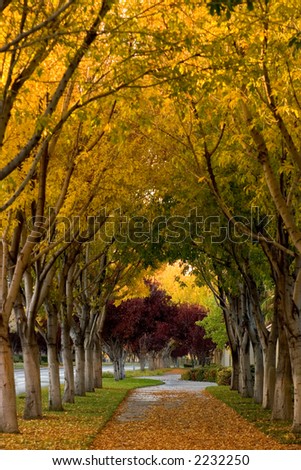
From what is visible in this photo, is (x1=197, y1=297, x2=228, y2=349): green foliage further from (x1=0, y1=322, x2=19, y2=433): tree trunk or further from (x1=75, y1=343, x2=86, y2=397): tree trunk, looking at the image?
(x1=0, y1=322, x2=19, y2=433): tree trunk

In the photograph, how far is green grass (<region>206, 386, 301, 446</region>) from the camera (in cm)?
1493

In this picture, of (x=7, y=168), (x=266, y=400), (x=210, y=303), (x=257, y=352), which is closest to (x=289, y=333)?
(x=266, y=400)

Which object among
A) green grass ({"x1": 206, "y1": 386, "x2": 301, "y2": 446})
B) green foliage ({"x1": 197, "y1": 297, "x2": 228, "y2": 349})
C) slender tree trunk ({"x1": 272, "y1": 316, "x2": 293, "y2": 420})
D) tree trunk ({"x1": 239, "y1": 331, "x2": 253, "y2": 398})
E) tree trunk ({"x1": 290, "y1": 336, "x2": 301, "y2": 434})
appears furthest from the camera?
green foliage ({"x1": 197, "y1": 297, "x2": 228, "y2": 349})

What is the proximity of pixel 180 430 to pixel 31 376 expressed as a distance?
414 cm

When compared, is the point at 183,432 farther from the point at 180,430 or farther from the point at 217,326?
the point at 217,326

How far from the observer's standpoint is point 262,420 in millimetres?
19062

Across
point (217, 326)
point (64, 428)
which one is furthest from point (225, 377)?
point (64, 428)

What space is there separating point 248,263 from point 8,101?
42.6 feet

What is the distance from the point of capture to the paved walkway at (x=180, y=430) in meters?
14.2

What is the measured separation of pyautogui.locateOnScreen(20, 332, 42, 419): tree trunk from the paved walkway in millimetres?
1977

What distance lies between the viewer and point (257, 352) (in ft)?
87.1

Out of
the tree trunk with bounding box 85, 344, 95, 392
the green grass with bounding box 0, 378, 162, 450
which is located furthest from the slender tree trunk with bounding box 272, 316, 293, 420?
the tree trunk with bounding box 85, 344, 95, 392

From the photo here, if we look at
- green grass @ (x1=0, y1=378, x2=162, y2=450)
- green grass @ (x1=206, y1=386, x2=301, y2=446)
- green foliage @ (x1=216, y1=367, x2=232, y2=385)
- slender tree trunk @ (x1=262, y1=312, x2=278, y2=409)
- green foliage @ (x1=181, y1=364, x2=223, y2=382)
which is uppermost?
slender tree trunk @ (x1=262, y1=312, x2=278, y2=409)

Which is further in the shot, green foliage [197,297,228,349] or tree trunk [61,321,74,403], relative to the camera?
green foliage [197,297,228,349]
